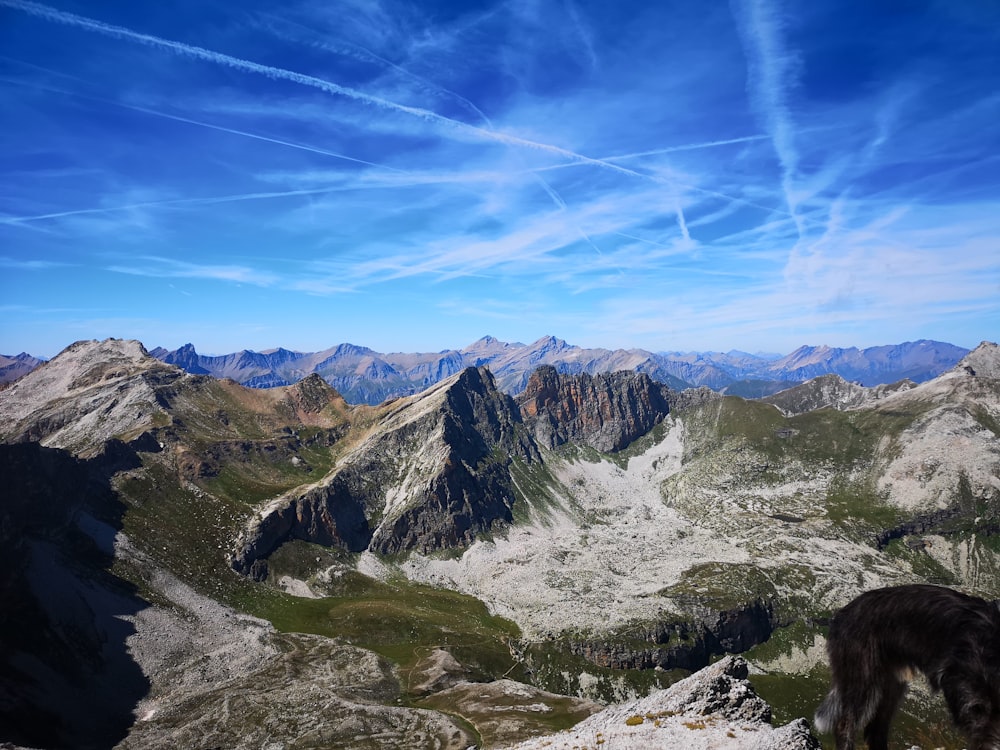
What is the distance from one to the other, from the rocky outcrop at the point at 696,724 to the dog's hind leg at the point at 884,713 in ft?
41.6

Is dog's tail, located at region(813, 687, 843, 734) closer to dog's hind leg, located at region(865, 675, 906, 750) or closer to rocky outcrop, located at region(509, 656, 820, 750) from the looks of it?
dog's hind leg, located at region(865, 675, 906, 750)

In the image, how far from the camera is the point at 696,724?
32.8m

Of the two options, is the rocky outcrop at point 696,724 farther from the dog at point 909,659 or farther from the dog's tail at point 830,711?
the dog at point 909,659

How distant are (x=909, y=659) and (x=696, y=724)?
24722 millimetres

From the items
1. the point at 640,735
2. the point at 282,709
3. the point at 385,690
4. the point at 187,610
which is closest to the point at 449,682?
the point at 385,690

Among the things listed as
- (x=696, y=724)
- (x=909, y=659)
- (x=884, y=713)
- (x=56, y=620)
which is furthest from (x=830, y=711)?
(x=56, y=620)

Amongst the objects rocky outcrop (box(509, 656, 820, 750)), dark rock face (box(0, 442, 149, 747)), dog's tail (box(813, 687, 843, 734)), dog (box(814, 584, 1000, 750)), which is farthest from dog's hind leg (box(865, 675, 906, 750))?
dark rock face (box(0, 442, 149, 747))

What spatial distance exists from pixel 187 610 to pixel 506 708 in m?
115

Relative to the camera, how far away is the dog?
11.3 m

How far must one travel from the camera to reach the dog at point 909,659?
36.9 ft

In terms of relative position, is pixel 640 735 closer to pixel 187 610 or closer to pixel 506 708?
pixel 506 708

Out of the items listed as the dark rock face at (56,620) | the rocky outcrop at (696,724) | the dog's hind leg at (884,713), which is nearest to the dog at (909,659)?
the dog's hind leg at (884,713)

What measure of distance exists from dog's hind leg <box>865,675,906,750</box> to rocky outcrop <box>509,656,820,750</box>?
41.6ft

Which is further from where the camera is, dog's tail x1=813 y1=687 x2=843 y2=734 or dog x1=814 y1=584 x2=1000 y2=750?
dog's tail x1=813 y1=687 x2=843 y2=734
